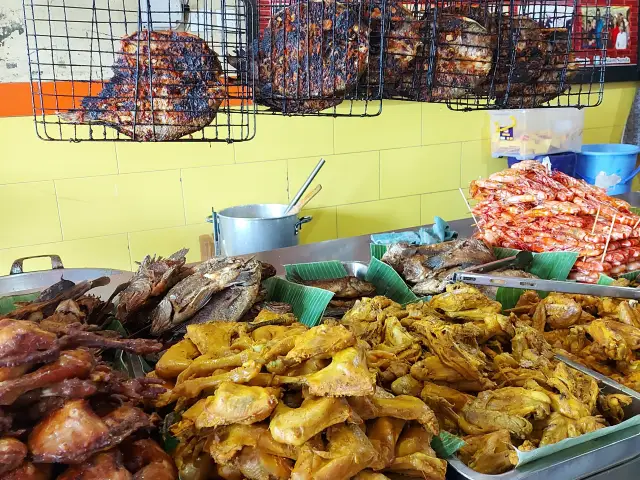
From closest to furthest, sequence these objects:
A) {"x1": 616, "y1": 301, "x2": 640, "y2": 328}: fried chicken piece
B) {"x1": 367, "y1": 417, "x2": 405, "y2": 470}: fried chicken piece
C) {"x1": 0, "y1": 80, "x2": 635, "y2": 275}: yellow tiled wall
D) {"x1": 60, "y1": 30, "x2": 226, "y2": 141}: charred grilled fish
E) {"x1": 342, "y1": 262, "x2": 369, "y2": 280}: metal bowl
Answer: {"x1": 367, "y1": 417, "x2": 405, "y2": 470}: fried chicken piece → {"x1": 60, "y1": 30, "x2": 226, "y2": 141}: charred grilled fish → {"x1": 616, "y1": 301, "x2": 640, "y2": 328}: fried chicken piece → {"x1": 342, "y1": 262, "x2": 369, "y2": 280}: metal bowl → {"x1": 0, "y1": 80, "x2": 635, "y2": 275}: yellow tiled wall

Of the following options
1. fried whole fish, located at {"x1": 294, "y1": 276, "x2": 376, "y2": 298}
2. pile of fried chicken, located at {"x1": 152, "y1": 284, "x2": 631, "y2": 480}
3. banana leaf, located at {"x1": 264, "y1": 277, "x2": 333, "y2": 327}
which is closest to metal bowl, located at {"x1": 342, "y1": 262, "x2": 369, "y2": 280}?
fried whole fish, located at {"x1": 294, "y1": 276, "x2": 376, "y2": 298}

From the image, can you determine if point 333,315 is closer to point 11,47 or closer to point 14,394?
point 14,394

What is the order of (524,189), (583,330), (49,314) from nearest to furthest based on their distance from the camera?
(49,314)
(583,330)
(524,189)

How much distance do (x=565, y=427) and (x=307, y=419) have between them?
66cm

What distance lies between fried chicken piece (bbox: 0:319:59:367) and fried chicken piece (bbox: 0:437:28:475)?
0.10 m

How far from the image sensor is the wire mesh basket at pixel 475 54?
1640 mm

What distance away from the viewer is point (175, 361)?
1.15m

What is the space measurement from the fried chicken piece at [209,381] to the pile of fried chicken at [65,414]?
0.14 metres

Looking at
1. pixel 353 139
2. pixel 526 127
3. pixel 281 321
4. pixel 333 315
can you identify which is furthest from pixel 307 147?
pixel 281 321

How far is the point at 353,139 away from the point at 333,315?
8.04 feet

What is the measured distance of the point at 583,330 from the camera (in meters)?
1.68

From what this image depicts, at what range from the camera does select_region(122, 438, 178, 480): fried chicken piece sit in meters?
0.84

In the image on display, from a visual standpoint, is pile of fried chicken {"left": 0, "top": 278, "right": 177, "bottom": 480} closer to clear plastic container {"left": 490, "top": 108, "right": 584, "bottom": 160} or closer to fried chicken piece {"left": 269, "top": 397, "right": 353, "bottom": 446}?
fried chicken piece {"left": 269, "top": 397, "right": 353, "bottom": 446}

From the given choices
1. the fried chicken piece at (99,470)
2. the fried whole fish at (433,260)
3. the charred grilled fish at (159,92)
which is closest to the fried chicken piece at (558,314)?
the fried whole fish at (433,260)
